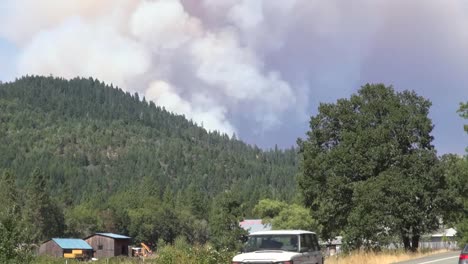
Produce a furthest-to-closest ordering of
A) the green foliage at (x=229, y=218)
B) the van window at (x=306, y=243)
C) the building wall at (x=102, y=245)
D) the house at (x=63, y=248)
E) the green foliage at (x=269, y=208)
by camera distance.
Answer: the green foliage at (x=269, y=208) → the building wall at (x=102, y=245) → the house at (x=63, y=248) → the green foliage at (x=229, y=218) → the van window at (x=306, y=243)

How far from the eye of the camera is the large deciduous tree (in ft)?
135

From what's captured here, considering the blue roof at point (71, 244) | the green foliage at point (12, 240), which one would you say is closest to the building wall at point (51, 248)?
the blue roof at point (71, 244)

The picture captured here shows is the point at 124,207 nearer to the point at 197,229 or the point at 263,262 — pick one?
the point at 197,229

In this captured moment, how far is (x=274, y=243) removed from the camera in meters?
21.2

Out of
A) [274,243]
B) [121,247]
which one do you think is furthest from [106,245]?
[274,243]

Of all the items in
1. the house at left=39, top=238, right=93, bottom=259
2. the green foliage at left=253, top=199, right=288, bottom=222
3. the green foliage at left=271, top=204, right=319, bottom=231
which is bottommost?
the house at left=39, top=238, right=93, bottom=259

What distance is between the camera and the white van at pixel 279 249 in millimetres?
19953

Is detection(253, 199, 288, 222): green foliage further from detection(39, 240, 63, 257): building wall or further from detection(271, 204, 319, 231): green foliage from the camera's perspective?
detection(39, 240, 63, 257): building wall

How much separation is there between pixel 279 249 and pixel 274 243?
0.37 m

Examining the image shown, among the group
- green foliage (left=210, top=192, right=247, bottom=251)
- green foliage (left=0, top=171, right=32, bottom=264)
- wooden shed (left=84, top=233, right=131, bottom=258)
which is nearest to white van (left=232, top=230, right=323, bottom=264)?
green foliage (left=0, top=171, right=32, bottom=264)

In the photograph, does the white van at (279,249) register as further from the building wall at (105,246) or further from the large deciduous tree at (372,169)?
the building wall at (105,246)

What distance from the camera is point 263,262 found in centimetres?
1983

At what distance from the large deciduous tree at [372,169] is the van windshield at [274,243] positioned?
20.9m

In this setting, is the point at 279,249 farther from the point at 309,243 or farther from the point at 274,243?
the point at 309,243
